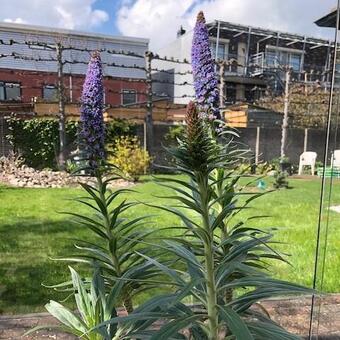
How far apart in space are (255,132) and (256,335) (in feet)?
25.1

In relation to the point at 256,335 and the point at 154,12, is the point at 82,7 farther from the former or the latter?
the point at 256,335

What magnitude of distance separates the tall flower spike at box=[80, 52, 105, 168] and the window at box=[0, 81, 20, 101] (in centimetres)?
174

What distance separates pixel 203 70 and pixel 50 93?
2.87 meters

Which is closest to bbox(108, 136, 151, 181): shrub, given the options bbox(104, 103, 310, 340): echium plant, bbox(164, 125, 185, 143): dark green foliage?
bbox(164, 125, 185, 143): dark green foliage

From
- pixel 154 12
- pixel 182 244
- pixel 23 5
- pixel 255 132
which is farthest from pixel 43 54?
pixel 255 132

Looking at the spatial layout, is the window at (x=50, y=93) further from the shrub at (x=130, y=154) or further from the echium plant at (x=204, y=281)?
the echium plant at (x=204, y=281)

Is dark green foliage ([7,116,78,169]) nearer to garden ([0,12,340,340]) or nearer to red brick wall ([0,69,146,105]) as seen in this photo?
red brick wall ([0,69,146,105])

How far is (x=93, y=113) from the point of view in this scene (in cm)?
140

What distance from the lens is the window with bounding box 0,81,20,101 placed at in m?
2.95

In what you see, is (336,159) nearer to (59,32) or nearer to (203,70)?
(203,70)

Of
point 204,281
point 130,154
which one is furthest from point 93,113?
point 130,154

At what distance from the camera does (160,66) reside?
12.8 ft

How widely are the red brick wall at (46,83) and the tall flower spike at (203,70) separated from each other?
134 centimetres

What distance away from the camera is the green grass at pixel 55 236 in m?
2.68
